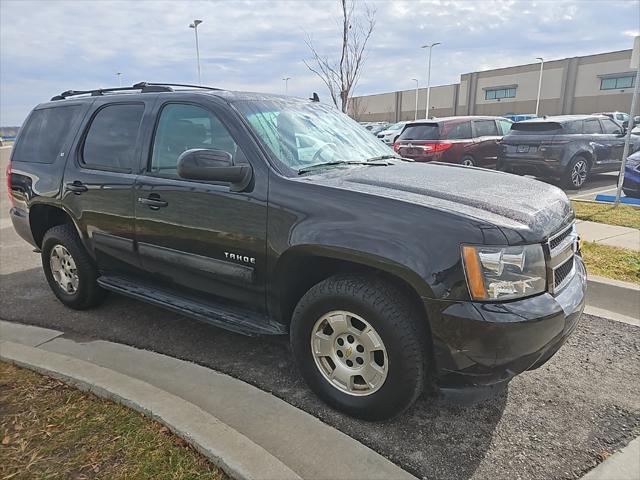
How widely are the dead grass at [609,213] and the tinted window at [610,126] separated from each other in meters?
4.02

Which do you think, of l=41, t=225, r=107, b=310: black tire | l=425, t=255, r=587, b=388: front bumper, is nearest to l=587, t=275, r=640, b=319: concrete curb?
l=425, t=255, r=587, b=388: front bumper

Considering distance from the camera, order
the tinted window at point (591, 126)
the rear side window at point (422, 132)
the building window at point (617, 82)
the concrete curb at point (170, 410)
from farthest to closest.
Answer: the building window at point (617, 82) → the rear side window at point (422, 132) → the tinted window at point (591, 126) → the concrete curb at point (170, 410)

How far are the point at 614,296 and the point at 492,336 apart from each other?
9.27ft

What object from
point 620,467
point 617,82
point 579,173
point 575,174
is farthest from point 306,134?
point 617,82

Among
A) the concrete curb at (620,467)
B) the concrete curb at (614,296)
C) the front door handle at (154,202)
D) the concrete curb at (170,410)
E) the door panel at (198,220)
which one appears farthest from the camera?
the concrete curb at (614,296)

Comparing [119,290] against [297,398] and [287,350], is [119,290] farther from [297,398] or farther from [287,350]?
[297,398]

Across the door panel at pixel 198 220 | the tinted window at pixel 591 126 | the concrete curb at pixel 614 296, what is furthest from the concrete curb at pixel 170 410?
the tinted window at pixel 591 126

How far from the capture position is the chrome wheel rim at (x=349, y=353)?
8.27ft

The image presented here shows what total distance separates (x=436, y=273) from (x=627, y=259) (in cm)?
399

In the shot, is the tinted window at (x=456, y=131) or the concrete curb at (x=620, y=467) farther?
the tinted window at (x=456, y=131)

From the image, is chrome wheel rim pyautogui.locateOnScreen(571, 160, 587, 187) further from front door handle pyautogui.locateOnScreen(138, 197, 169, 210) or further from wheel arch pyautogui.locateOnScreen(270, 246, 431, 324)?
front door handle pyautogui.locateOnScreen(138, 197, 169, 210)

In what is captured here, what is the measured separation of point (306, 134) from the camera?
3.33 m

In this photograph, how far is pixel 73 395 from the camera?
9.11 feet

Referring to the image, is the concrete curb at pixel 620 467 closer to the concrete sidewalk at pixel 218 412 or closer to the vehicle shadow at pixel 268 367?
the vehicle shadow at pixel 268 367
